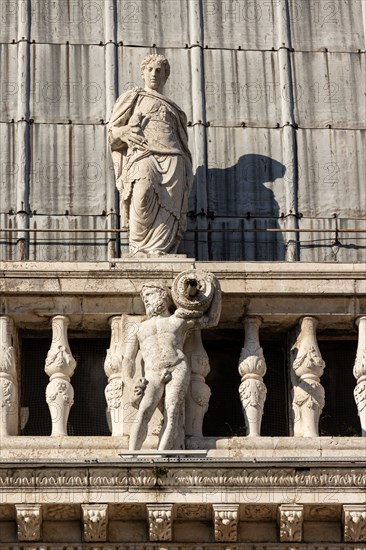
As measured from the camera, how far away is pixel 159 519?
2795cm

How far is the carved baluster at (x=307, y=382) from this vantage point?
29.5m

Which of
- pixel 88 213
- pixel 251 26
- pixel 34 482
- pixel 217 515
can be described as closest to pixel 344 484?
pixel 217 515

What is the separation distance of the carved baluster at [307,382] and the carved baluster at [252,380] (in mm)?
394

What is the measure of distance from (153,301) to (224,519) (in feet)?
9.60

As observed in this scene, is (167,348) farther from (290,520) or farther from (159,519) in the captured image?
(290,520)

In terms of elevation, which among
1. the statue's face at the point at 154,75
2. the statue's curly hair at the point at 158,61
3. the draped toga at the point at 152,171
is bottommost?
the draped toga at the point at 152,171

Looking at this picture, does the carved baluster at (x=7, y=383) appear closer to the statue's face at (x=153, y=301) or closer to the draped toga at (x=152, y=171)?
the statue's face at (x=153, y=301)

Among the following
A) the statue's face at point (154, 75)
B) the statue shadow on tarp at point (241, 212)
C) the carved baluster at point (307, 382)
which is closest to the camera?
the carved baluster at point (307, 382)

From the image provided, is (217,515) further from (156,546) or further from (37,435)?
(37,435)

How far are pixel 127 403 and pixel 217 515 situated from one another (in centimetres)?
199

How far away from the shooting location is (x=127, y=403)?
29.3m

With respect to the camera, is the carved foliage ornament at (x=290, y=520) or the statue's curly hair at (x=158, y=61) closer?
the carved foliage ornament at (x=290, y=520)

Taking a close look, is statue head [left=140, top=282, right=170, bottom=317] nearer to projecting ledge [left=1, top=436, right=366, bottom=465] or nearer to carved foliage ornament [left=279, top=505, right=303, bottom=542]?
projecting ledge [left=1, top=436, right=366, bottom=465]

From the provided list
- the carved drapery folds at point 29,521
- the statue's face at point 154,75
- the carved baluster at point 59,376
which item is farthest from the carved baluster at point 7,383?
the statue's face at point 154,75
